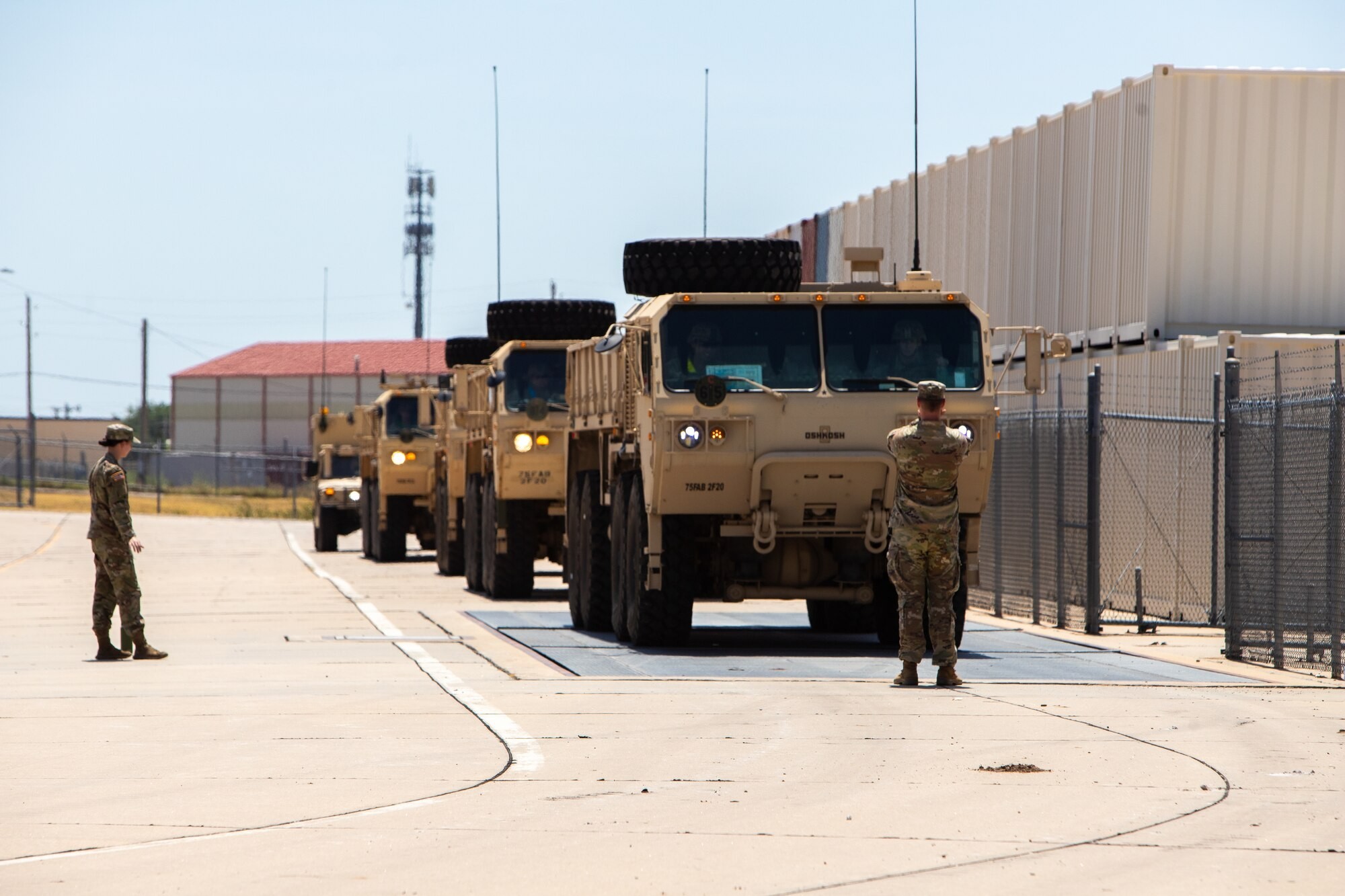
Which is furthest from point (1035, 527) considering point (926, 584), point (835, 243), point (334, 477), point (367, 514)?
point (334, 477)

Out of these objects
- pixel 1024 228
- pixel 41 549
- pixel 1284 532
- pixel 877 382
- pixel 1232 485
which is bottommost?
pixel 41 549

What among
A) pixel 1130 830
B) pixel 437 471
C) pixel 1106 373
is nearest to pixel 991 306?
pixel 1106 373

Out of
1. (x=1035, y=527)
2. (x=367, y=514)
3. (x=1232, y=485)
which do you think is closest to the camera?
(x=1232, y=485)

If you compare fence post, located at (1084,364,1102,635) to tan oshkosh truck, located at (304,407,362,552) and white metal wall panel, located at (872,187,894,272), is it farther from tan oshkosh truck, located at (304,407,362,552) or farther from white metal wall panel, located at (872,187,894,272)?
tan oshkosh truck, located at (304,407,362,552)

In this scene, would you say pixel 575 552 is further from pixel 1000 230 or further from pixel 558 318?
pixel 1000 230

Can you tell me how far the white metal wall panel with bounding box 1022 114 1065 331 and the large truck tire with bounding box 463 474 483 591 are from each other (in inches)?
276

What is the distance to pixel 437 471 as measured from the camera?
96.4ft

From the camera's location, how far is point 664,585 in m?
15.1

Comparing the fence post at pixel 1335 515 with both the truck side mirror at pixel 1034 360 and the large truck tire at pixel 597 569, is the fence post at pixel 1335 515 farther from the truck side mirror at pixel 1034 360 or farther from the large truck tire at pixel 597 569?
the large truck tire at pixel 597 569

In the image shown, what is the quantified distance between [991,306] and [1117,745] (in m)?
16.6

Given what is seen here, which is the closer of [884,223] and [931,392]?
[931,392]

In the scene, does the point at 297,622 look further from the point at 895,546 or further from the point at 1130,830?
the point at 1130,830

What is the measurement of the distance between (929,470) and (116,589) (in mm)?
6233

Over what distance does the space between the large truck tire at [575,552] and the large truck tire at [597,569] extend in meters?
0.14
